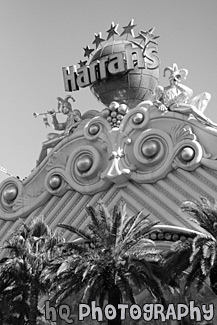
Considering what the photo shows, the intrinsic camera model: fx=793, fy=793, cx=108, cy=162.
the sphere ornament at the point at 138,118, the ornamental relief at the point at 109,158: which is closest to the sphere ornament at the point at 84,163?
the ornamental relief at the point at 109,158

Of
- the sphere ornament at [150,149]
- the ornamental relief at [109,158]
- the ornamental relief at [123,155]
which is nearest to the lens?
the ornamental relief at [123,155]

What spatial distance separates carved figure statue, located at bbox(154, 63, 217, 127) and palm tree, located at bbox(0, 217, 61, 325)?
33.8 feet

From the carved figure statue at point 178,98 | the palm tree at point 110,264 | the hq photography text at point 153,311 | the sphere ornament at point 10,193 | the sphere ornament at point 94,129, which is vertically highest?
the carved figure statue at point 178,98

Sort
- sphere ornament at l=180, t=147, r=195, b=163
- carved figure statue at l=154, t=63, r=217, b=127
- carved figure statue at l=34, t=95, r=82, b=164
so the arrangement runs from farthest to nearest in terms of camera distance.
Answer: carved figure statue at l=34, t=95, r=82, b=164 → carved figure statue at l=154, t=63, r=217, b=127 → sphere ornament at l=180, t=147, r=195, b=163

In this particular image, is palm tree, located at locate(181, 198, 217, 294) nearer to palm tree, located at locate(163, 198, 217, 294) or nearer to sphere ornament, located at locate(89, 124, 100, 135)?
palm tree, located at locate(163, 198, 217, 294)

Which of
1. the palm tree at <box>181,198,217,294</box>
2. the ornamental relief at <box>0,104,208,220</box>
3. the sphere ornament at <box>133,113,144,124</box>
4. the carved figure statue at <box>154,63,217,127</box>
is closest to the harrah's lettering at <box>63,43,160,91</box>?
the carved figure statue at <box>154,63,217,127</box>

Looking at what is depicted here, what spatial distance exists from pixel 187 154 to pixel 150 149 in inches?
87.6

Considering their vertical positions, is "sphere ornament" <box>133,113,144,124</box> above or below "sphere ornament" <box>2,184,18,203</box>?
above

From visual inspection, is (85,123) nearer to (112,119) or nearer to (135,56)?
(112,119)

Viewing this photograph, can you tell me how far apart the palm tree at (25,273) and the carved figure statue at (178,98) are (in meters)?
10.3

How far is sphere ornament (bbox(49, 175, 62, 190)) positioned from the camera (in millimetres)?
45312

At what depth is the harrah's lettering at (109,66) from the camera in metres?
47.3

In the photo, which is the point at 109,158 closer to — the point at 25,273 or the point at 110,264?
the point at 25,273

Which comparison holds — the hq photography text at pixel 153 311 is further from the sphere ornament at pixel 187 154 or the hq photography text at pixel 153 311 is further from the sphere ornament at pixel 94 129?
the sphere ornament at pixel 94 129
